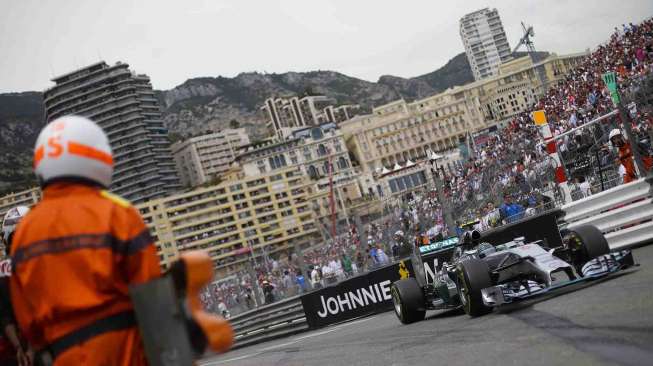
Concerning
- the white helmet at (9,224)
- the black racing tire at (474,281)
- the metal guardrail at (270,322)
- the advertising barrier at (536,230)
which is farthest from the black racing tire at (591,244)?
the metal guardrail at (270,322)

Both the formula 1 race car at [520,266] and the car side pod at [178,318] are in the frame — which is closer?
the car side pod at [178,318]

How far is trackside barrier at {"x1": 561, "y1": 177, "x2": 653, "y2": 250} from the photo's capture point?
40.0 feet

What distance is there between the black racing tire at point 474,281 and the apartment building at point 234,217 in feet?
447

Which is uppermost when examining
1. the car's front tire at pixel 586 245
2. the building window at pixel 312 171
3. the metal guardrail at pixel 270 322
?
the building window at pixel 312 171

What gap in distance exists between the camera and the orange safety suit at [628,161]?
13.3 meters

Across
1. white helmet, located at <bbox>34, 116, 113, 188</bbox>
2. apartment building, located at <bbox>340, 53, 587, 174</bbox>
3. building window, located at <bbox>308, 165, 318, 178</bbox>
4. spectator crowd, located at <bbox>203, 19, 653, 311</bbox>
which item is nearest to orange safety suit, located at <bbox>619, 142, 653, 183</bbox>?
spectator crowd, located at <bbox>203, 19, 653, 311</bbox>

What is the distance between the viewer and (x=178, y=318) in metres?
2.99

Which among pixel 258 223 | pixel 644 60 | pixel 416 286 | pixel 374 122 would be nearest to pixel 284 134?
pixel 374 122

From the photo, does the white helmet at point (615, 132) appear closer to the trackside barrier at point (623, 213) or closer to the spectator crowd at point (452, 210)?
the spectator crowd at point (452, 210)

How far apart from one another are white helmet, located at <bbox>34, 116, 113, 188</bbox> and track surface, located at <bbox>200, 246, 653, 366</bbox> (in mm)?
3336

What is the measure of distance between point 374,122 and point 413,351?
604 ft

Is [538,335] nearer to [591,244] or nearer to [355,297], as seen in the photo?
[591,244]

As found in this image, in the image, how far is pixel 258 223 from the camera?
156 metres

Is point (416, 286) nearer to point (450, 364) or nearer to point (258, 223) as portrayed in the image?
point (450, 364)
